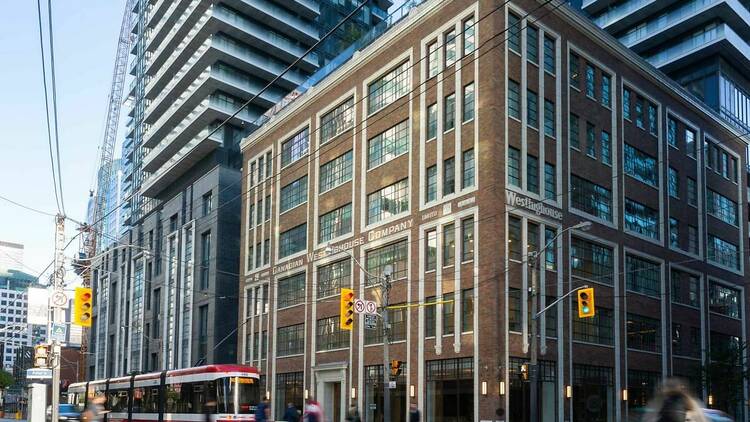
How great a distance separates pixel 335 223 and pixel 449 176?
12689 millimetres

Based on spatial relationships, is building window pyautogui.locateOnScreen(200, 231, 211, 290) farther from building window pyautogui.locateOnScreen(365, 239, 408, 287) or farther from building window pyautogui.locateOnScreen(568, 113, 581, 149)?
building window pyautogui.locateOnScreen(568, 113, 581, 149)

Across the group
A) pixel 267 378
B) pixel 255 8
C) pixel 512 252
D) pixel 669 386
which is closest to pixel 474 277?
pixel 512 252

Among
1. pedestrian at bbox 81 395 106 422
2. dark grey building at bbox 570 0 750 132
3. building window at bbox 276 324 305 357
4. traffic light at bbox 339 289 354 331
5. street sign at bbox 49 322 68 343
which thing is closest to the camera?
pedestrian at bbox 81 395 106 422

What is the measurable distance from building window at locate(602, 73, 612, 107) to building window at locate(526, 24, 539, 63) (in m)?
7.22

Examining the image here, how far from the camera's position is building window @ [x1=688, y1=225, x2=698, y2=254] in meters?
60.0

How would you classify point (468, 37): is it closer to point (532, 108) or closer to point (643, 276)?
point (532, 108)

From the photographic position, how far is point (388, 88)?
52.5 m

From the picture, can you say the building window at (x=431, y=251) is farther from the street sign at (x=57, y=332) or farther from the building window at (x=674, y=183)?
the street sign at (x=57, y=332)

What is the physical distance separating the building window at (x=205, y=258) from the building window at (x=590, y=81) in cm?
3908

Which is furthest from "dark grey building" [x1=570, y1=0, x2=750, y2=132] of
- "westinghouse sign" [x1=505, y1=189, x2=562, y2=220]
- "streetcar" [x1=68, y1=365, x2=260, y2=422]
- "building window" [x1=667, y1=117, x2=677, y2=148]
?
"streetcar" [x1=68, y1=365, x2=260, y2=422]

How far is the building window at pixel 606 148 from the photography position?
5206 centimetres

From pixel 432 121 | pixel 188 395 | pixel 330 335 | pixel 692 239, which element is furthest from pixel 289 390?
pixel 692 239

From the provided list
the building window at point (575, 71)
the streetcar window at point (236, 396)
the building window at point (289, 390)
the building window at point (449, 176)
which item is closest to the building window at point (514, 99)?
the building window at point (449, 176)

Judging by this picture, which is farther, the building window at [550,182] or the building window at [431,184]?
the building window at [431,184]
